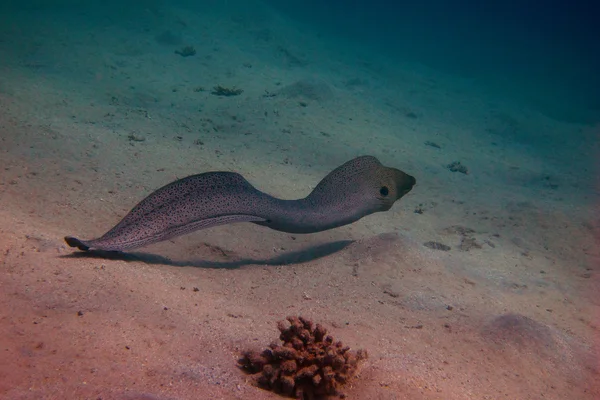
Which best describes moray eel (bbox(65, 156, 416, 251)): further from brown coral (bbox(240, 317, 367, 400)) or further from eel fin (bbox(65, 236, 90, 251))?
brown coral (bbox(240, 317, 367, 400))

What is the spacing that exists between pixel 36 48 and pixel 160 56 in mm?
5335

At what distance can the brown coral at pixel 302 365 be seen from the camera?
3.11 m

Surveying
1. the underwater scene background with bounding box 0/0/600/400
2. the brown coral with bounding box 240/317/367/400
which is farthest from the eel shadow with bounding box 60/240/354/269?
the brown coral with bounding box 240/317/367/400

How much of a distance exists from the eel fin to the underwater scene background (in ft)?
0.62

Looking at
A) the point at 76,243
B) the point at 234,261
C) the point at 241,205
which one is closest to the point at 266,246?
the point at 234,261

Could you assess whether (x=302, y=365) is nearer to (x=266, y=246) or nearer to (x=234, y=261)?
(x=234, y=261)

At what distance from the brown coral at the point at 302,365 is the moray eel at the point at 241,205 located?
2.38 metres

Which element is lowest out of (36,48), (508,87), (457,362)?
(457,362)

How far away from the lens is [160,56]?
19469mm

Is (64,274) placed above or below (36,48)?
below

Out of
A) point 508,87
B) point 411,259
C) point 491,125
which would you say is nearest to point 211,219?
point 411,259

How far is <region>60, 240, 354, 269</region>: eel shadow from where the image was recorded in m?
4.88

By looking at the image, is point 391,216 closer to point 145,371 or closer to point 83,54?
point 145,371

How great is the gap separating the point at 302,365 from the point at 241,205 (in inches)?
113
